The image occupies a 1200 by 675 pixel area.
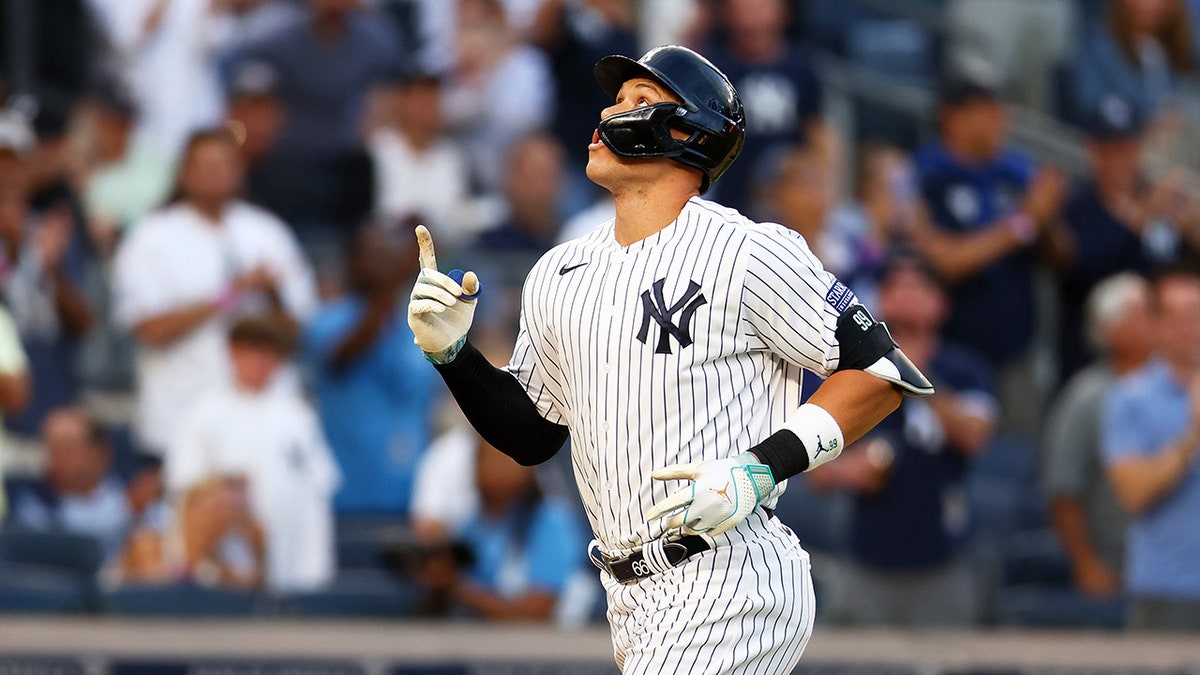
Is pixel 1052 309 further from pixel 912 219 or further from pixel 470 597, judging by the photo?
pixel 470 597

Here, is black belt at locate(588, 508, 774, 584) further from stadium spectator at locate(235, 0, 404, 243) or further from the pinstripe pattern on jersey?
stadium spectator at locate(235, 0, 404, 243)

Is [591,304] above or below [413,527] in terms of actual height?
above

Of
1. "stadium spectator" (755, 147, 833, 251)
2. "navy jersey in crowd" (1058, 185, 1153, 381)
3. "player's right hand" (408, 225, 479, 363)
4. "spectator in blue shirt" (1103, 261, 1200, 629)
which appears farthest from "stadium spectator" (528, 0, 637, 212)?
"player's right hand" (408, 225, 479, 363)

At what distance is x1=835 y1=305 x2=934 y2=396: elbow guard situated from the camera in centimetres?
345

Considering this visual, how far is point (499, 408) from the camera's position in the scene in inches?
148

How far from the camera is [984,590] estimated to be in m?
7.21

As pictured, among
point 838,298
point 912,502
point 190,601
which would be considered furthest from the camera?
point 912,502

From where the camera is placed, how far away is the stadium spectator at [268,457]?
6930 millimetres

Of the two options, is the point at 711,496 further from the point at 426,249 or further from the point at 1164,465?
the point at 1164,465

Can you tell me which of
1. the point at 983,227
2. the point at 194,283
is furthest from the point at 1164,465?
the point at 194,283

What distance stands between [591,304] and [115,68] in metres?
6.23

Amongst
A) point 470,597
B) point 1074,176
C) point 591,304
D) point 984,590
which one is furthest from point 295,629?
point 1074,176

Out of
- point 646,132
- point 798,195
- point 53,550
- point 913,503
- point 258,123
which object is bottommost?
point 53,550

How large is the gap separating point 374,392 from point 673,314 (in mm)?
4278
